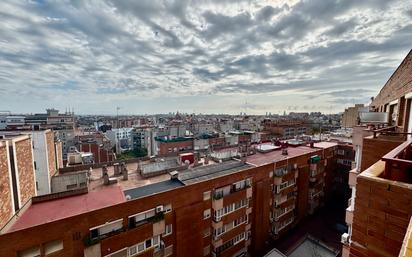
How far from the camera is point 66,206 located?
11648 mm

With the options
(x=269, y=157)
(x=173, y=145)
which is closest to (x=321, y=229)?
(x=269, y=157)

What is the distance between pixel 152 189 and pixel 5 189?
309 inches

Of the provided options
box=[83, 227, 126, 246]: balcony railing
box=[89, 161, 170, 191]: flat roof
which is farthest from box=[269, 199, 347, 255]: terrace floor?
box=[83, 227, 126, 246]: balcony railing

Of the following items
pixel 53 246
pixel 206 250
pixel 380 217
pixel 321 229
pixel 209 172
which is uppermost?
pixel 380 217

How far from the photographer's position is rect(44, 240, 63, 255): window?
9477 millimetres

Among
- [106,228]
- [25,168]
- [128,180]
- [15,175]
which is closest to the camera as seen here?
[106,228]

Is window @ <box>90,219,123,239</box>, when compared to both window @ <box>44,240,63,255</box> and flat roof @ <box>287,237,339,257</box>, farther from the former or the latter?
flat roof @ <box>287,237,339,257</box>

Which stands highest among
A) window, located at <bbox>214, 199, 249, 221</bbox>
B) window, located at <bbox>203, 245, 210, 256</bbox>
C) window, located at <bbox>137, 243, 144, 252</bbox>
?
window, located at <bbox>214, 199, 249, 221</bbox>

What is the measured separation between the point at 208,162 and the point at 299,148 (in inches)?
575

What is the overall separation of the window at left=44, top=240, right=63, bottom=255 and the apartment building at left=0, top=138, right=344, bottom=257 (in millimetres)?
40

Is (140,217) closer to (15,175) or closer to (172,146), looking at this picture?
(15,175)

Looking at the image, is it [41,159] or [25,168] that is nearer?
[25,168]

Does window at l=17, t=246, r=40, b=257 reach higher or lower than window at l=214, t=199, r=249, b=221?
higher

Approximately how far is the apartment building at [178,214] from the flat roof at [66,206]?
4cm
